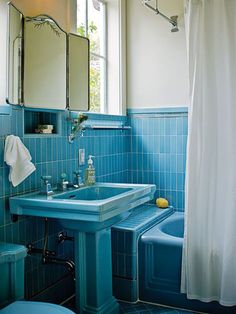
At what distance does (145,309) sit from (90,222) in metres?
0.97

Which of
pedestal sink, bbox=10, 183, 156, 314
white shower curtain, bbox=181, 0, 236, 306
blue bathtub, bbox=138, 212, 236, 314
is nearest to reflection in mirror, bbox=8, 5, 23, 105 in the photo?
pedestal sink, bbox=10, 183, 156, 314

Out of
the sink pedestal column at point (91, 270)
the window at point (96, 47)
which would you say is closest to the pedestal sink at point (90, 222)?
the sink pedestal column at point (91, 270)

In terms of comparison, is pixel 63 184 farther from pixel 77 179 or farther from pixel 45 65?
pixel 45 65

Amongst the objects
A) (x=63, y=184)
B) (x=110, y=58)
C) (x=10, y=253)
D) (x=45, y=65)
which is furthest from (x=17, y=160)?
(x=110, y=58)

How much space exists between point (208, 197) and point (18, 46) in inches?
60.1

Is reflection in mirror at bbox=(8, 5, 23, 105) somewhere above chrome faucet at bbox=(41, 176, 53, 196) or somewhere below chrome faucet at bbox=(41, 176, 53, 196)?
above

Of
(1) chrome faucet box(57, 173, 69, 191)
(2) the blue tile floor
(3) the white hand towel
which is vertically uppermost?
(3) the white hand towel

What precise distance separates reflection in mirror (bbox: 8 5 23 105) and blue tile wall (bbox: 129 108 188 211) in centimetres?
152

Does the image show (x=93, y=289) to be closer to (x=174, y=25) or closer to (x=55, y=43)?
(x=55, y=43)

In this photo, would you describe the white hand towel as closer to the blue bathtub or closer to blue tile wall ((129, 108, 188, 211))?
the blue bathtub

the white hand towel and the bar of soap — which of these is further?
the bar of soap

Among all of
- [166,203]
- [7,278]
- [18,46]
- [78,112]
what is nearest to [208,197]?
[166,203]

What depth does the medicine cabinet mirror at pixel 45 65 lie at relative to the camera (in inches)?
86.1

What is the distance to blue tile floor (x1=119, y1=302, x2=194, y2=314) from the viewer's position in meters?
2.55
